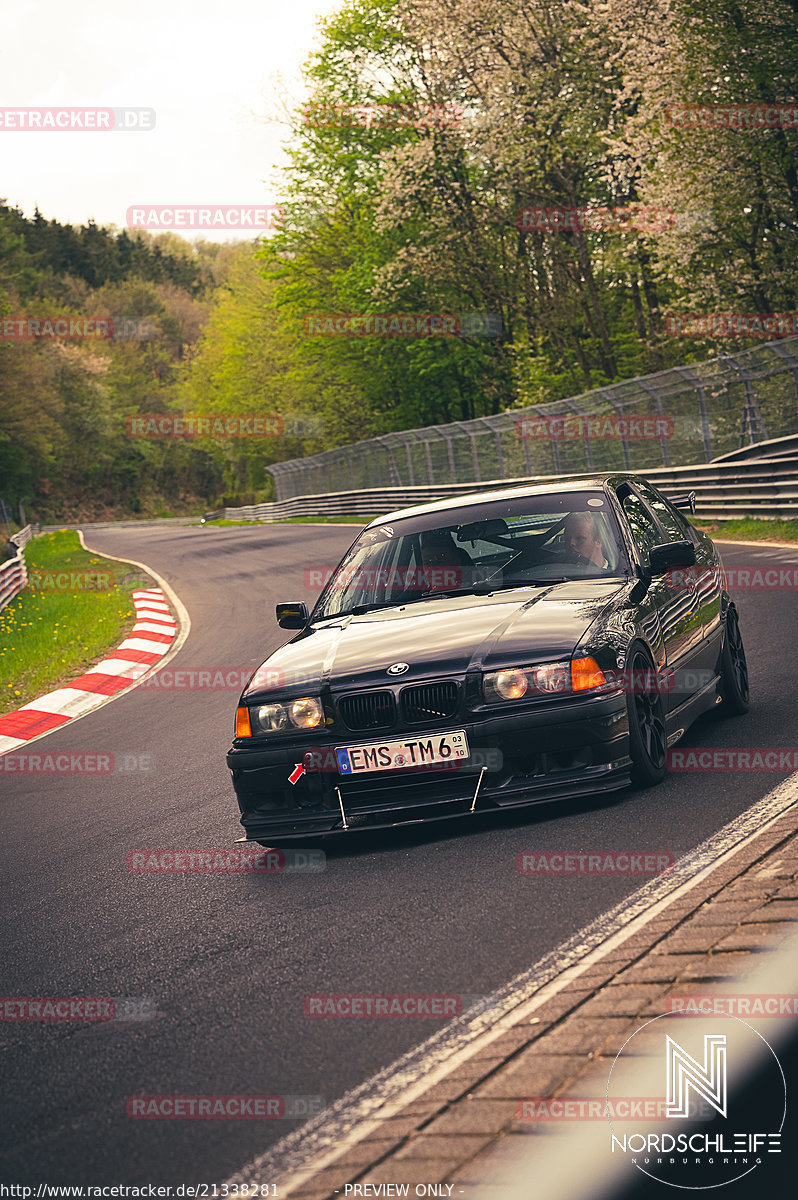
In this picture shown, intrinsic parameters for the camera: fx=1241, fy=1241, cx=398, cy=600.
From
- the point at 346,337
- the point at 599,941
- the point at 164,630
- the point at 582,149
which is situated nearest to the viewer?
the point at 599,941

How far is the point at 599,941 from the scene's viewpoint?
158 inches

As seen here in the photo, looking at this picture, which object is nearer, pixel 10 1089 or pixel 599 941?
pixel 10 1089

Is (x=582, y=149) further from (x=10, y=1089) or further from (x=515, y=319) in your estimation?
(x=10, y=1089)

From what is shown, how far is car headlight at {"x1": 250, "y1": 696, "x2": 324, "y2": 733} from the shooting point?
545cm

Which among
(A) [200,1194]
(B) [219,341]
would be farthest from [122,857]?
(B) [219,341]

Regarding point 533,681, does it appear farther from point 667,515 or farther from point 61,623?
point 61,623

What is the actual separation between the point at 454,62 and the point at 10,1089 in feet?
114
